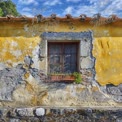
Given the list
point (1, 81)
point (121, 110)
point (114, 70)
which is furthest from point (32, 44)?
point (121, 110)

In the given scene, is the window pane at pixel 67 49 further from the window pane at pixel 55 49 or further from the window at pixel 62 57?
the window pane at pixel 55 49

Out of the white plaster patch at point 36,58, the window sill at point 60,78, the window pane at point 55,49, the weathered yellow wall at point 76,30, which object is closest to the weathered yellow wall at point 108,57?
the weathered yellow wall at point 76,30

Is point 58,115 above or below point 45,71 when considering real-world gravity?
below

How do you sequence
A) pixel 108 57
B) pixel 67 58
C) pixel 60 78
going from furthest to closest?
1. pixel 67 58
2. pixel 108 57
3. pixel 60 78

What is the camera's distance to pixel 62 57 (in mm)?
7109

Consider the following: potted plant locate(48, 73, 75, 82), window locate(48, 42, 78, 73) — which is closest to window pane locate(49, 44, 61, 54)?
window locate(48, 42, 78, 73)

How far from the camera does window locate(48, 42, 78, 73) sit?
7078mm

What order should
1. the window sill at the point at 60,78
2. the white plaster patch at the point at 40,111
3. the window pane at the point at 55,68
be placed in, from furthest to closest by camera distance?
1. the window pane at the point at 55,68
2. the window sill at the point at 60,78
3. the white plaster patch at the point at 40,111

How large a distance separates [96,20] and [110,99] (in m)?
1.92

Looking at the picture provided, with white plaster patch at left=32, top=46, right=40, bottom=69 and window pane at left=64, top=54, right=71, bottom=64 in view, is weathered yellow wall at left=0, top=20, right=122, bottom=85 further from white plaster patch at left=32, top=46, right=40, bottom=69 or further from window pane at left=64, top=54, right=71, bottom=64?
window pane at left=64, top=54, right=71, bottom=64

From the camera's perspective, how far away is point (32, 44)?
6.90m

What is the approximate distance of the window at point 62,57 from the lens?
23.2ft

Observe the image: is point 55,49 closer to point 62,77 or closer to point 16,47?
point 62,77

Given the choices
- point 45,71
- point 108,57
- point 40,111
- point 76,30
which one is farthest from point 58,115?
point 76,30
